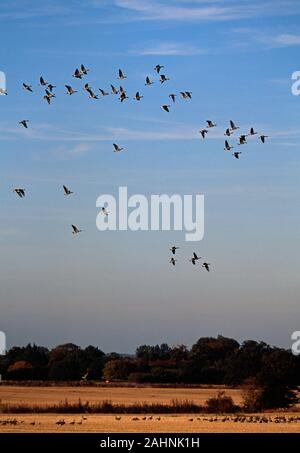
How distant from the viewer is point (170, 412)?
70062mm

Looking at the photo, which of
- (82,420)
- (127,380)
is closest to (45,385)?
(127,380)

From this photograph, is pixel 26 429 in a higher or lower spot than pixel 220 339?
lower

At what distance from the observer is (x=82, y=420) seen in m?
60.1

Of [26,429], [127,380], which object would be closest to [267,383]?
[26,429]

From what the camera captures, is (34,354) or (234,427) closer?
(234,427)
